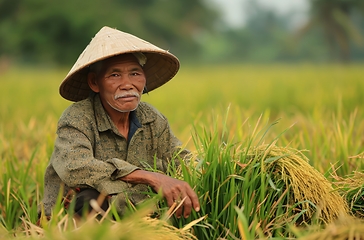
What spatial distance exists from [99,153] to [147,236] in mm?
735

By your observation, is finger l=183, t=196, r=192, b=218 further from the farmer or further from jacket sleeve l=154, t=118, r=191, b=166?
jacket sleeve l=154, t=118, r=191, b=166

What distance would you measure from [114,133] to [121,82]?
0.71 feet

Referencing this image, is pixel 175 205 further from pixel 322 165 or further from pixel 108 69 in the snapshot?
pixel 322 165

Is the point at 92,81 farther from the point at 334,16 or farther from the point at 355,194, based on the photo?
the point at 334,16

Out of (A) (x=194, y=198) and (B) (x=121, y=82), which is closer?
(A) (x=194, y=198)

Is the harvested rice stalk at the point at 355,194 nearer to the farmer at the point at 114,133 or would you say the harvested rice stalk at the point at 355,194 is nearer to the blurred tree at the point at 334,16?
the farmer at the point at 114,133

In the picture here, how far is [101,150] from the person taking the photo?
82.8 inches

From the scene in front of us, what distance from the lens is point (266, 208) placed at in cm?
189

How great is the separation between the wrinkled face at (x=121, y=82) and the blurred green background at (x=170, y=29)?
1642 centimetres

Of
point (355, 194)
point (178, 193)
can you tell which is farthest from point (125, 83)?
point (355, 194)

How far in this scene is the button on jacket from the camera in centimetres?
188

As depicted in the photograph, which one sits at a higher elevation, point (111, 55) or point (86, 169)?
point (111, 55)

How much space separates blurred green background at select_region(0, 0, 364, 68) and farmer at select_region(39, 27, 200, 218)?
642 inches

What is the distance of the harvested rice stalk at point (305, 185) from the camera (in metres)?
1.84
